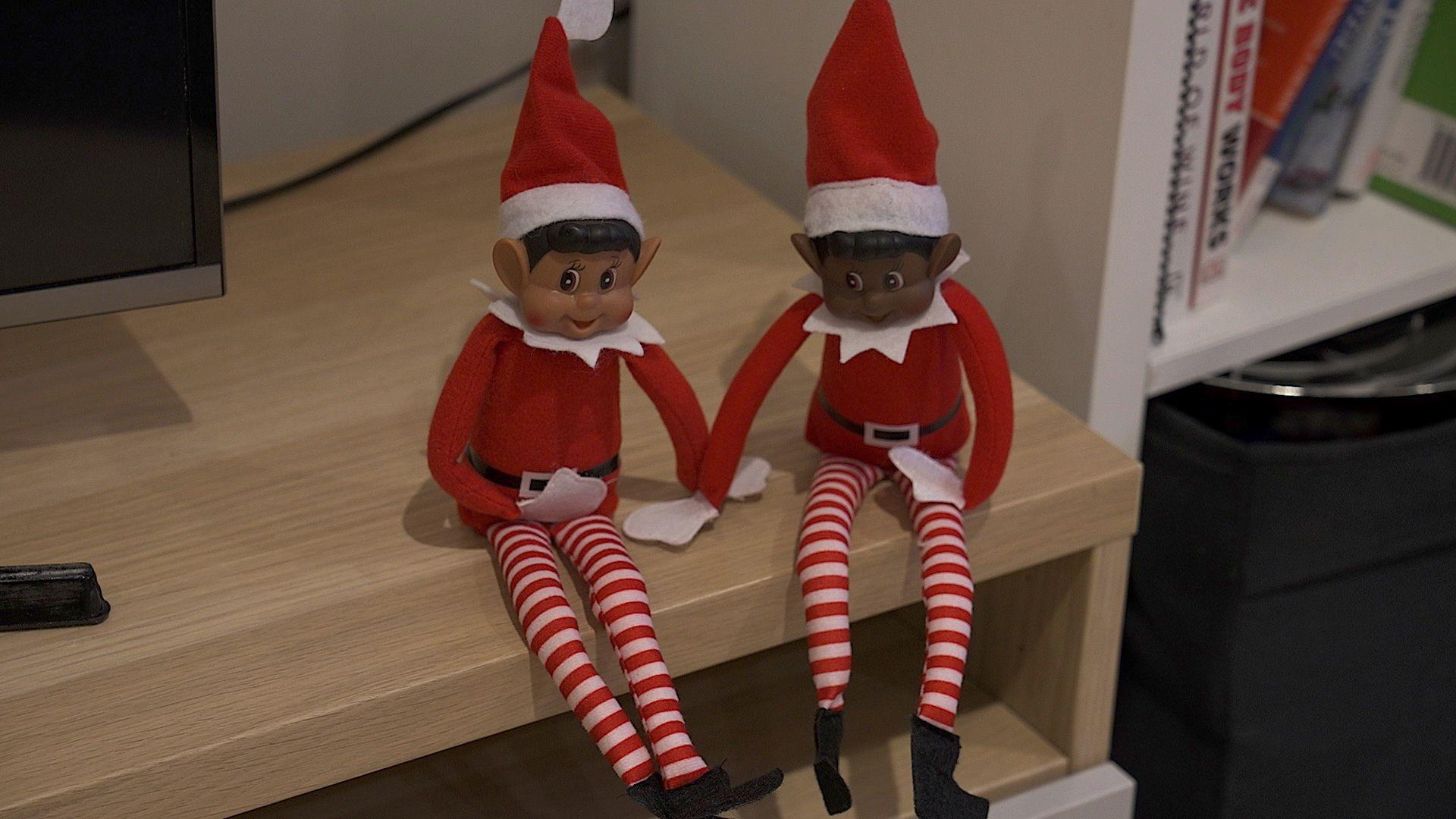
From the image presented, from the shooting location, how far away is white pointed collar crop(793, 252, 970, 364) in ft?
1.95

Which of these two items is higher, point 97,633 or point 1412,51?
point 1412,51

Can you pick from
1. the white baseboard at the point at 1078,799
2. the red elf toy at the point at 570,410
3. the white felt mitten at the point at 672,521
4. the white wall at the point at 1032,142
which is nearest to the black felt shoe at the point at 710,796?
the red elf toy at the point at 570,410

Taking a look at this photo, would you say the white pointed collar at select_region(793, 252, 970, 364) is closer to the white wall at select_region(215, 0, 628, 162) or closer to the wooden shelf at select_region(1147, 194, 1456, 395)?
the wooden shelf at select_region(1147, 194, 1456, 395)

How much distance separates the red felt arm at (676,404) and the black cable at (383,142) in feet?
1.06

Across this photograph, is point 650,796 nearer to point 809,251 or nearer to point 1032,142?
point 809,251

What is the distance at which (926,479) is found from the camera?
2.06 feet

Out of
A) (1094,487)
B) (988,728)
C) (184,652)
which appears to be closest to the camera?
(184,652)

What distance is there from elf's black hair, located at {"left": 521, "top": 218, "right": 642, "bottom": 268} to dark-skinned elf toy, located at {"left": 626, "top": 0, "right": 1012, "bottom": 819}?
3.1 inches

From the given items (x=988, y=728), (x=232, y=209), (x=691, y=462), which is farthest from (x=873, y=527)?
(x=232, y=209)

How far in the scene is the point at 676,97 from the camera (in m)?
1.06

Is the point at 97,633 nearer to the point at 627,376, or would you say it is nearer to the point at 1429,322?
the point at 627,376

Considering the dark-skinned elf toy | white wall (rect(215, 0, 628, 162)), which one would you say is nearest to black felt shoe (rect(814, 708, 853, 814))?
the dark-skinned elf toy

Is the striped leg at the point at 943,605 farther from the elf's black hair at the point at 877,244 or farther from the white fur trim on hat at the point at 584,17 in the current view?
the white fur trim on hat at the point at 584,17

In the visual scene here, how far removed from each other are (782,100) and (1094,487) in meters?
0.37
